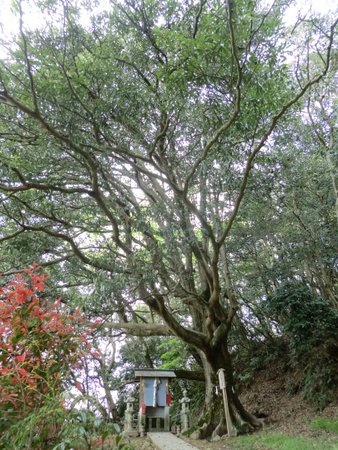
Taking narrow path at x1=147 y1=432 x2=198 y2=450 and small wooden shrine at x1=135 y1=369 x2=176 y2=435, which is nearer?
narrow path at x1=147 y1=432 x2=198 y2=450

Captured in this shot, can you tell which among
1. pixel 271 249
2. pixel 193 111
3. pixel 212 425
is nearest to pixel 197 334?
pixel 212 425

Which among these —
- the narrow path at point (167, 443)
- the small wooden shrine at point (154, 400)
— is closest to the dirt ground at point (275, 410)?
the narrow path at point (167, 443)

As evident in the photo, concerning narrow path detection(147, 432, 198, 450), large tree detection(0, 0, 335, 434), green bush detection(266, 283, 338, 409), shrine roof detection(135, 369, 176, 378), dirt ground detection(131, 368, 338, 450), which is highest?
large tree detection(0, 0, 335, 434)

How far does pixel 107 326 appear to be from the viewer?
8.05 metres

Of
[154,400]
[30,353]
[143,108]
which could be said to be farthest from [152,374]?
[30,353]

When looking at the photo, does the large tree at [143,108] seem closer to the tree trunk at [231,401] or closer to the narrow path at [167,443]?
the tree trunk at [231,401]

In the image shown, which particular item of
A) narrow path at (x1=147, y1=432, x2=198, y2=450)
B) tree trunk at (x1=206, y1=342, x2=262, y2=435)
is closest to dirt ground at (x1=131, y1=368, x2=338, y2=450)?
narrow path at (x1=147, y1=432, x2=198, y2=450)

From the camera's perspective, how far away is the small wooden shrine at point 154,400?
27.4 ft

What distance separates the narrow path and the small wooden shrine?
559 mm

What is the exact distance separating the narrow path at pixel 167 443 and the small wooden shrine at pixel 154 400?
56 cm

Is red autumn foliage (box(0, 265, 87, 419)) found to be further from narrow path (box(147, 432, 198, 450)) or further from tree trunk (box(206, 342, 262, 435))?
tree trunk (box(206, 342, 262, 435))

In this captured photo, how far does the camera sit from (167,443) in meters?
6.37

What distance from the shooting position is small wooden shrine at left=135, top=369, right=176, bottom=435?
8.34m

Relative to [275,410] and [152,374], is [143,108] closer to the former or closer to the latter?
[152,374]
